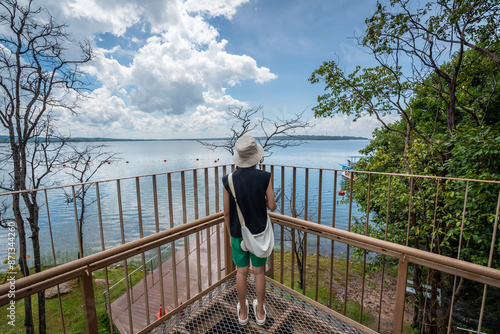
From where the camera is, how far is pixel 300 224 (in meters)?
1.93

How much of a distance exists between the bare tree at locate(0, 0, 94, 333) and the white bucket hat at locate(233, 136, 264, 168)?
6.45 meters

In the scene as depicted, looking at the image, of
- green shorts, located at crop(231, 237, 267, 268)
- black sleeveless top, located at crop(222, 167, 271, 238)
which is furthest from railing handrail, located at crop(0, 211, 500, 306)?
black sleeveless top, located at crop(222, 167, 271, 238)

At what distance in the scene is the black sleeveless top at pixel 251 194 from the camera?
156 cm

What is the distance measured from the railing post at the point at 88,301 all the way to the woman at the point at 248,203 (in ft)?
2.96

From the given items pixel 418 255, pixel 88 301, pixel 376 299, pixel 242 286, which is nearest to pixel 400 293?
pixel 418 255

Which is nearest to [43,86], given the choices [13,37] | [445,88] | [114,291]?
[13,37]

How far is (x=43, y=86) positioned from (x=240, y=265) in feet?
26.5

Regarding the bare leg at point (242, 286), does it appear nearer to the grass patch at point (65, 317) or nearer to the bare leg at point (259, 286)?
→ the bare leg at point (259, 286)

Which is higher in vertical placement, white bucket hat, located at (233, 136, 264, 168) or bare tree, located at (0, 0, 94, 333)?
bare tree, located at (0, 0, 94, 333)

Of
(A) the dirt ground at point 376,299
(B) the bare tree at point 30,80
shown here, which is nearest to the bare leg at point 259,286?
(B) the bare tree at point 30,80

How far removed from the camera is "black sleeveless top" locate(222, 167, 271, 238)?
1.56 m

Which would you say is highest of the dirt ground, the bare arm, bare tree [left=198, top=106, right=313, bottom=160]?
bare tree [left=198, top=106, right=313, bottom=160]

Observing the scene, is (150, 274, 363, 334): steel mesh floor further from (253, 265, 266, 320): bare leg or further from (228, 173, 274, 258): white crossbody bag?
(228, 173, 274, 258): white crossbody bag

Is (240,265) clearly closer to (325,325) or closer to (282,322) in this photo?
(282,322)
